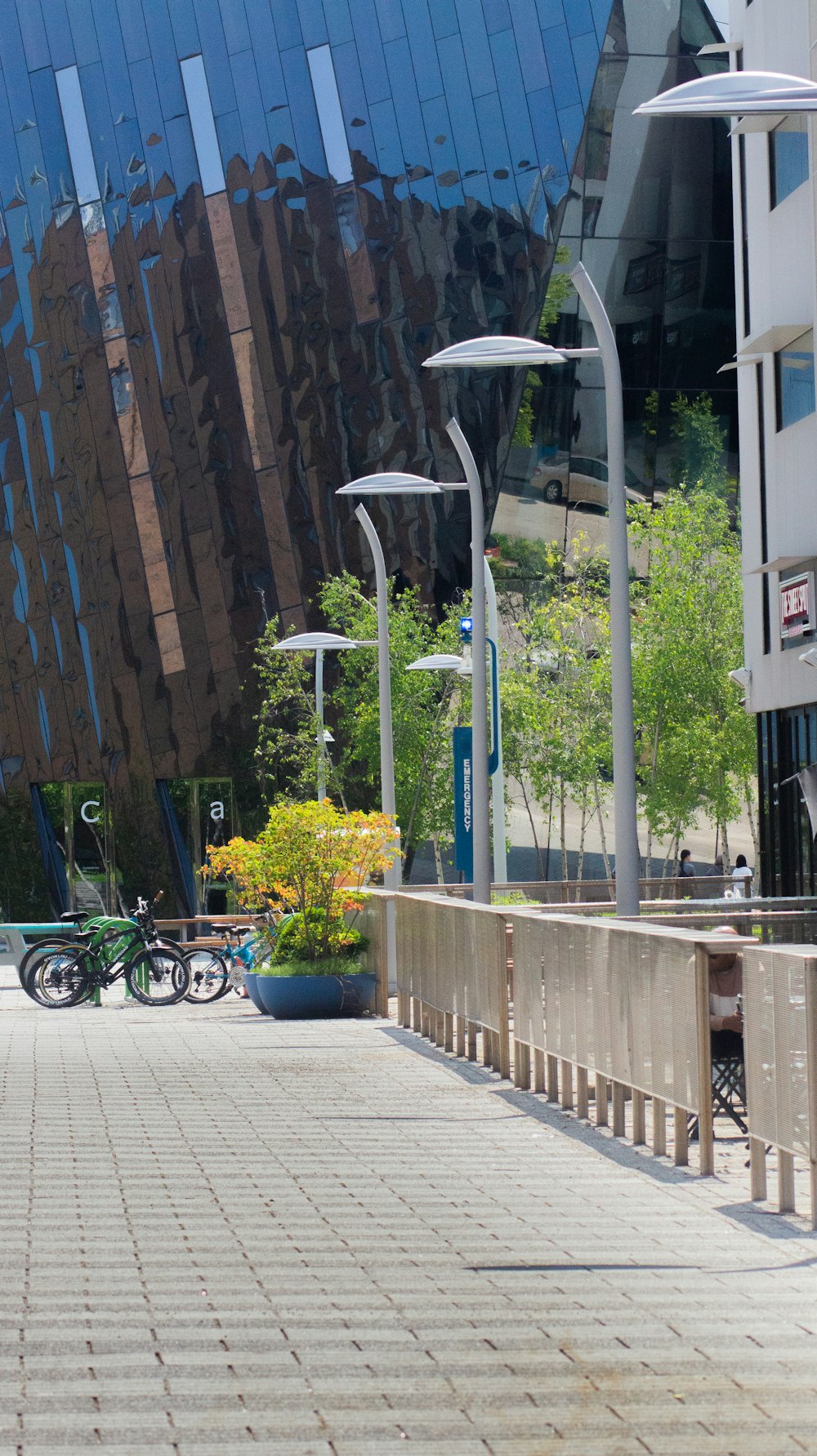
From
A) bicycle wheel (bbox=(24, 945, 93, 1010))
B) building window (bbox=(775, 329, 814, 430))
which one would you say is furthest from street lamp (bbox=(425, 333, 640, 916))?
bicycle wheel (bbox=(24, 945, 93, 1010))

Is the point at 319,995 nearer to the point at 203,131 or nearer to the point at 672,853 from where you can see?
the point at 672,853

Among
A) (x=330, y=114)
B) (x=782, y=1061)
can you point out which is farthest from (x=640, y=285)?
(x=782, y=1061)

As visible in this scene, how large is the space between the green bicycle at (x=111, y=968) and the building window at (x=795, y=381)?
411 inches

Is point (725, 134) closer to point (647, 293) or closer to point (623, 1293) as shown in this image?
point (647, 293)

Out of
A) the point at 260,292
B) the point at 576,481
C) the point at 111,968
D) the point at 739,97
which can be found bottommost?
the point at 111,968

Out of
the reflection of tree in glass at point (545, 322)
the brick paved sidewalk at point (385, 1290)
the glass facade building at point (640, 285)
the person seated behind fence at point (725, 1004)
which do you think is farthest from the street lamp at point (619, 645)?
the glass facade building at point (640, 285)

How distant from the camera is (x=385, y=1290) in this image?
7223 mm

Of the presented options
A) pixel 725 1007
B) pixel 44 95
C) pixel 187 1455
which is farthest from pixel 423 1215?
pixel 44 95

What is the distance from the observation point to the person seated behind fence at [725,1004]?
10.4 metres

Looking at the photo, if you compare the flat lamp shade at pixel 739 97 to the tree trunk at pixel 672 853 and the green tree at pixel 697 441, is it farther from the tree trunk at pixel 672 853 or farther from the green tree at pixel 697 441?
the green tree at pixel 697 441

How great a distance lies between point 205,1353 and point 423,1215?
272cm

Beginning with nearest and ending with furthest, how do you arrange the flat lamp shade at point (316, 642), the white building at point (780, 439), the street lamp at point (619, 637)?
1. the street lamp at point (619, 637)
2. the white building at point (780, 439)
3. the flat lamp shade at point (316, 642)

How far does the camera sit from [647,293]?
47.4 metres

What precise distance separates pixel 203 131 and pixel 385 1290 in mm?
44245
